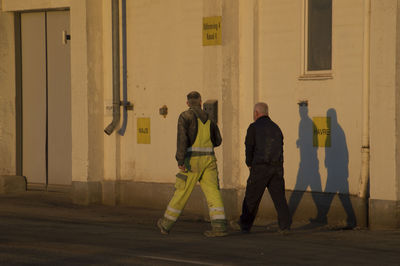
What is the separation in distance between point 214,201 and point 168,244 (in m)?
1.18

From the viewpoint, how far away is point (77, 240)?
485 inches

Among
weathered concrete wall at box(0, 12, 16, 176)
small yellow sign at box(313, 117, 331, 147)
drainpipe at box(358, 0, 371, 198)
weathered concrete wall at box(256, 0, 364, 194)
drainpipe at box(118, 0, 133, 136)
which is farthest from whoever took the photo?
weathered concrete wall at box(0, 12, 16, 176)

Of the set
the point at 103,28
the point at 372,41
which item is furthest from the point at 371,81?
the point at 103,28

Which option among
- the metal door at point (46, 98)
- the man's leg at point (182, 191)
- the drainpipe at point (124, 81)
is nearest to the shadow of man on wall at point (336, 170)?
the man's leg at point (182, 191)

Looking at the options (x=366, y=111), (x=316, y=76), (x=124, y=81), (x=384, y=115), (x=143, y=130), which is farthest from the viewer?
(x=124, y=81)

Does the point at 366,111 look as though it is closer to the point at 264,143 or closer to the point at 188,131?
the point at 264,143

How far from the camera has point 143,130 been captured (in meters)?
17.9

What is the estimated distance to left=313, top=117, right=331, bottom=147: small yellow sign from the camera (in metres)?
15.0

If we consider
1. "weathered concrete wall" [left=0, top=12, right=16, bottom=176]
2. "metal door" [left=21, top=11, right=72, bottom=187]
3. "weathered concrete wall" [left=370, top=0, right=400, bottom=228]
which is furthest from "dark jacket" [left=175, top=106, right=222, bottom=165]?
"weathered concrete wall" [left=0, top=12, right=16, bottom=176]

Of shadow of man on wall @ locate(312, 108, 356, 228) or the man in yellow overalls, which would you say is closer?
the man in yellow overalls

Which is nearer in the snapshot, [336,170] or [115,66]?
[336,170]

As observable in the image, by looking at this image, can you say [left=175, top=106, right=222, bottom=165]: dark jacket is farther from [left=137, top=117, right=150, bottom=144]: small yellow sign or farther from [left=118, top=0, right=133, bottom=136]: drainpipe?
[left=118, top=0, right=133, bottom=136]: drainpipe

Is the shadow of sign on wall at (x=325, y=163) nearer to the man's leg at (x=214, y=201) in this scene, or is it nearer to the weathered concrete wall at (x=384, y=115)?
the weathered concrete wall at (x=384, y=115)

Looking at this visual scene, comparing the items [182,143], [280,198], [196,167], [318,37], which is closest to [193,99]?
[182,143]
